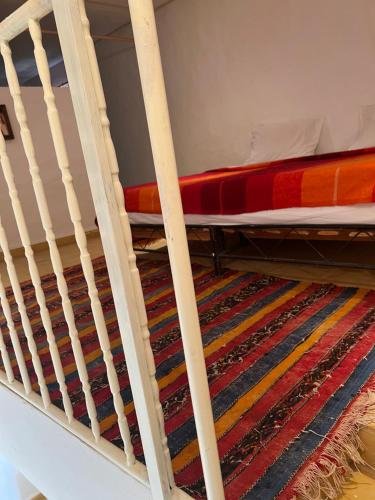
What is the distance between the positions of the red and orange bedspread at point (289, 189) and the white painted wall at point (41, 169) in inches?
86.2

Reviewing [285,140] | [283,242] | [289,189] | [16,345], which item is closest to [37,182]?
[16,345]

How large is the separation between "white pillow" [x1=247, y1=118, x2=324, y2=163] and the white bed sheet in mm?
1416

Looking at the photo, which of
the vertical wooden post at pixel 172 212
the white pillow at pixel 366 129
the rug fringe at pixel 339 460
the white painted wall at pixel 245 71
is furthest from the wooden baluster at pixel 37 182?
the white painted wall at pixel 245 71

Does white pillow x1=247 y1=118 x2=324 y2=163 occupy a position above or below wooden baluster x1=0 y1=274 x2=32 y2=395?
above

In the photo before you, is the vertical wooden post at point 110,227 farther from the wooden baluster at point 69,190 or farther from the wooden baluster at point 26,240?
the wooden baluster at point 26,240

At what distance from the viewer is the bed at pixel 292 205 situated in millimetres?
1742

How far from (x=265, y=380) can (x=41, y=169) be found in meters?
3.81

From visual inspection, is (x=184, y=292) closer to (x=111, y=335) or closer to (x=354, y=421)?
(x=354, y=421)

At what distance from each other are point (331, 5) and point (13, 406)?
11.7 ft

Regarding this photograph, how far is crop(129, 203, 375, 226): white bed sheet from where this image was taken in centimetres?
174

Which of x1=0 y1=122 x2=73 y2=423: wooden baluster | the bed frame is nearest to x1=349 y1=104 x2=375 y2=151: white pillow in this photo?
the bed frame

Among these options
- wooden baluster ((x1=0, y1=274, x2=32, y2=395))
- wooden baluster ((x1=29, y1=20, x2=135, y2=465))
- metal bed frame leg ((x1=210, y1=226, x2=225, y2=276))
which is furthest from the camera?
→ metal bed frame leg ((x1=210, y1=226, x2=225, y2=276))

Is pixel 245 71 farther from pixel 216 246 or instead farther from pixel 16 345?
pixel 16 345

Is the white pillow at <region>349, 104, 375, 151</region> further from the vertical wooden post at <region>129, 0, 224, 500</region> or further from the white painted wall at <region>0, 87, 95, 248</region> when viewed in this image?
the white painted wall at <region>0, 87, 95, 248</region>
